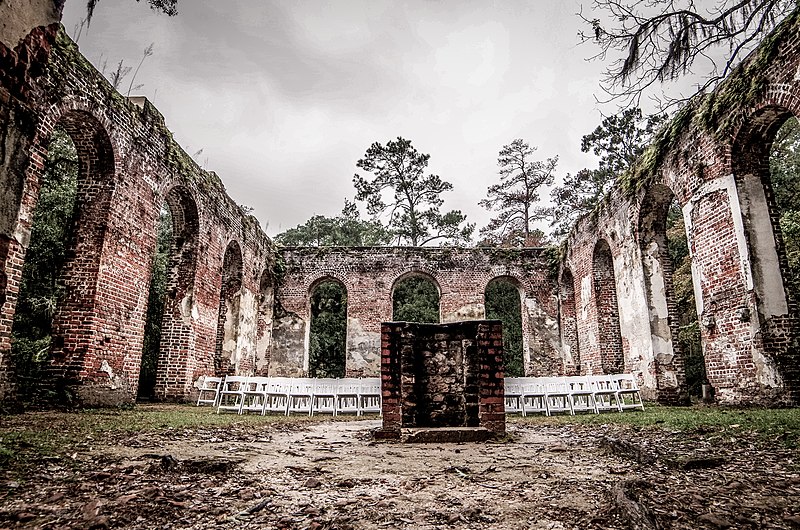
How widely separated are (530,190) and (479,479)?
2378 cm

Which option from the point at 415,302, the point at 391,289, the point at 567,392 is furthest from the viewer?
the point at 415,302

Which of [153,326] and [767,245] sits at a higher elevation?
[767,245]

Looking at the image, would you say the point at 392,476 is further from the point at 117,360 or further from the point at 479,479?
the point at 117,360

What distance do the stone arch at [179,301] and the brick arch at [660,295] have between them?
1082 centimetres

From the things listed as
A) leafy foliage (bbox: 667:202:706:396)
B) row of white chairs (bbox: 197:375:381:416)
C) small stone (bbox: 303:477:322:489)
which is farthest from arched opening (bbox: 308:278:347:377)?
small stone (bbox: 303:477:322:489)

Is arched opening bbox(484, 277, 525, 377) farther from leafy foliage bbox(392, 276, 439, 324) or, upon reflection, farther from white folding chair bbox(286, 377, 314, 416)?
white folding chair bbox(286, 377, 314, 416)

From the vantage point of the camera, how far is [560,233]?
83.5ft

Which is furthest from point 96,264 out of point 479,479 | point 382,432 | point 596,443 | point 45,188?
point 596,443

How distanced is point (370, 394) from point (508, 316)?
53.5 ft

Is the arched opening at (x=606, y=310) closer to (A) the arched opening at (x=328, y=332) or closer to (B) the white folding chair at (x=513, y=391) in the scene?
(B) the white folding chair at (x=513, y=391)

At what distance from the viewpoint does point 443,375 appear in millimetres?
6258

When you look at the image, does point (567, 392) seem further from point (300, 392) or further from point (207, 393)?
point (207, 393)

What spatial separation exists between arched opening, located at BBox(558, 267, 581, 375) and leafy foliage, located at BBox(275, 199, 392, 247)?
1370cm

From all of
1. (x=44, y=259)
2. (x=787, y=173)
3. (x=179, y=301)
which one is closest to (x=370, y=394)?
(x=179, y=301)
